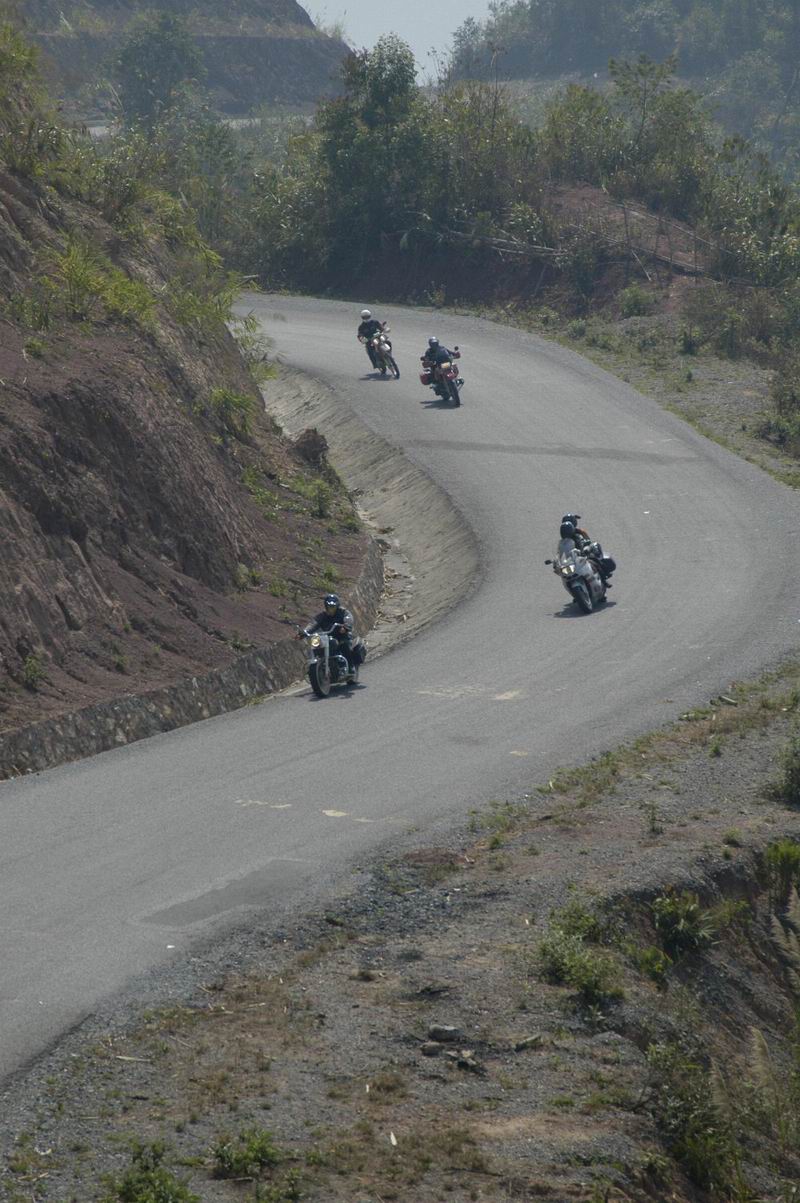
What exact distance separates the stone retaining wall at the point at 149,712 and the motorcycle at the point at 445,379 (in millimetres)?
17350

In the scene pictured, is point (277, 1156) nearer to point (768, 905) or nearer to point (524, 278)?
point (768, 905)

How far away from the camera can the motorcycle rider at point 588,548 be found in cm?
2289

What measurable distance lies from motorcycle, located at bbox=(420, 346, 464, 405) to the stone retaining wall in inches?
683

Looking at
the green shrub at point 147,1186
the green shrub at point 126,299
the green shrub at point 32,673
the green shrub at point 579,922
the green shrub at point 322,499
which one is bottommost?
the green shrub at point 579,922

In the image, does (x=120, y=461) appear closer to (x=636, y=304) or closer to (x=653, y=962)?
(x=653, y=962)

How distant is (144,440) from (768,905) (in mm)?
12666

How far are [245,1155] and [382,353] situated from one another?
34313mm

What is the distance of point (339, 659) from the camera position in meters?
18.7

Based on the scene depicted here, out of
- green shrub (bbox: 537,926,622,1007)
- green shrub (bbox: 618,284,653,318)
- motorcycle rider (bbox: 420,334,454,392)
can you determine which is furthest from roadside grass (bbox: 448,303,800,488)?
green shrub (bbox: 537,926,622,1007)

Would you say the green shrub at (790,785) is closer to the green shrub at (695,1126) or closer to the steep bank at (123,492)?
the green shrub at (695,1126)

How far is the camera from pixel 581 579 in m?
22.4

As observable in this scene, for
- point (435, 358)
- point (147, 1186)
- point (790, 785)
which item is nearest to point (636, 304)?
point (435, 358)

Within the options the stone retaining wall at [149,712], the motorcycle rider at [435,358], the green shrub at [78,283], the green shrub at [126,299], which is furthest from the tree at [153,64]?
the stone retaining wall at [149,712]

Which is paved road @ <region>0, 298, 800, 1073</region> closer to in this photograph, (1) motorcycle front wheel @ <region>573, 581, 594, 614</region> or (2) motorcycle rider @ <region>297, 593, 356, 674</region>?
(1) motorcycle front wheel @ <region>573, 581, 594, 614</region>
